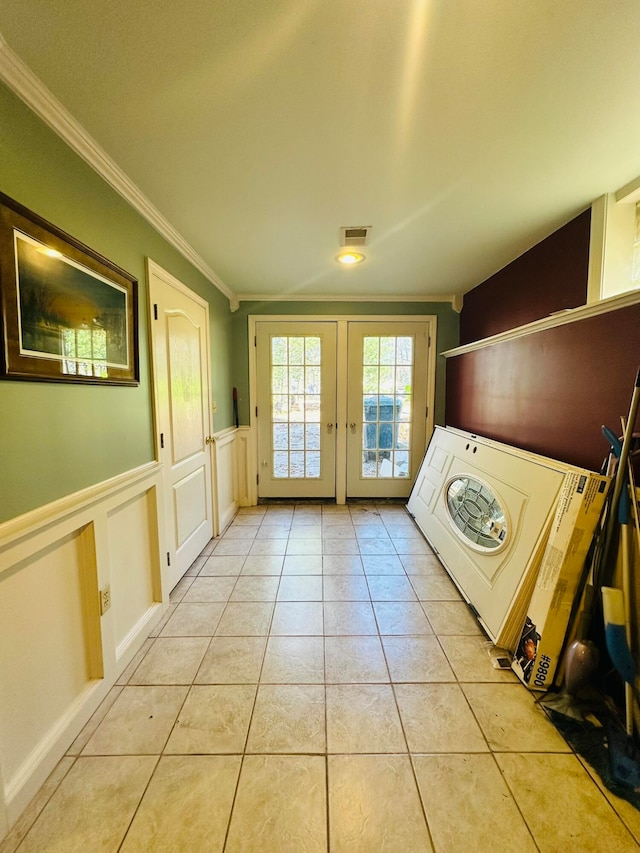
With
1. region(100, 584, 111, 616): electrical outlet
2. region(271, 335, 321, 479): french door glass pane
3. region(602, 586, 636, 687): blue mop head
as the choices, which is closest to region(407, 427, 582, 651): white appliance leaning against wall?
region(602, 586, 636, 687): blue mop head

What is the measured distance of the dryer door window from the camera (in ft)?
5.95

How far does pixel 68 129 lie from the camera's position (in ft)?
3.75

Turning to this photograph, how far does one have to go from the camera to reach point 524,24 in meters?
0.86

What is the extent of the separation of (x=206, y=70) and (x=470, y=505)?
8.02 feet

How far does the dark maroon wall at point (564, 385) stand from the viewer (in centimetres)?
142

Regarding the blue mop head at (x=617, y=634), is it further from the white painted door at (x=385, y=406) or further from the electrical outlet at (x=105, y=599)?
the white painted door at (x=385, y=406)

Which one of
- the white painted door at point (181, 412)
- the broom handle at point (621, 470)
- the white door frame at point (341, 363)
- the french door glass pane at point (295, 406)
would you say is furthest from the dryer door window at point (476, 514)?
the white painted door at point (181, 412)

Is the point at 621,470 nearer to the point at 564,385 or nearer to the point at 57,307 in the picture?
the point at 564,385

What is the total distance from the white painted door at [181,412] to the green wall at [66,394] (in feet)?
0.37

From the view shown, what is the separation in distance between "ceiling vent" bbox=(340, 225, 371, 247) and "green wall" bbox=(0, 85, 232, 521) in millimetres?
1127

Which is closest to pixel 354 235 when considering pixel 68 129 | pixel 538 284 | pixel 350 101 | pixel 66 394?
pixel 350 101

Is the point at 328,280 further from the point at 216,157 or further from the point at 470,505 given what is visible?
the point at 470,505

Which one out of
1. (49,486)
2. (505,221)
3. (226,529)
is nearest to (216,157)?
(49,486)

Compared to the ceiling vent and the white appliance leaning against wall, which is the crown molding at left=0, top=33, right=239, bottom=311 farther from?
the white appliance leaning against wall
